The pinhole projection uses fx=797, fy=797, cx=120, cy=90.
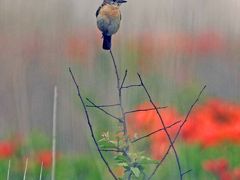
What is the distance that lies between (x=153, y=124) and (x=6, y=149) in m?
0.26

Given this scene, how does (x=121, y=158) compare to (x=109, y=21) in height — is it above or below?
below

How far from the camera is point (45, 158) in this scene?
1388mm

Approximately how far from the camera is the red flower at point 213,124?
1.37m

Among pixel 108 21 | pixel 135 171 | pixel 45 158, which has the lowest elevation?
pixel 45 158

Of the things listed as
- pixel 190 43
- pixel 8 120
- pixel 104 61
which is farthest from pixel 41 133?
pixel 190 43

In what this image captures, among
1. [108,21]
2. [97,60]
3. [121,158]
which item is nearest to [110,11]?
[108,21]

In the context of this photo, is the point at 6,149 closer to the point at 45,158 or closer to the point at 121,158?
the point at 45,158

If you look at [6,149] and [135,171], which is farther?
[6,149]

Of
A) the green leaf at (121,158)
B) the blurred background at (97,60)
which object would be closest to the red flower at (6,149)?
the blurred background at (97,60)

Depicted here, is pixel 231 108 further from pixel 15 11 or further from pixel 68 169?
pixel 15 11

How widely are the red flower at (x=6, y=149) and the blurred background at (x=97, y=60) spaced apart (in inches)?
0.5

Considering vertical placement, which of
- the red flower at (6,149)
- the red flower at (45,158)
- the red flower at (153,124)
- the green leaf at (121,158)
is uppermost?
the green leaf at (121,158)

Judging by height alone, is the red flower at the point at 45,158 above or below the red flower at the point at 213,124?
below

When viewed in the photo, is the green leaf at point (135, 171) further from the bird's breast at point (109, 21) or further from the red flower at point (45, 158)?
the red flower at point (45, 158)
